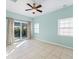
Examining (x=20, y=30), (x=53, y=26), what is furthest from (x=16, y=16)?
(x=53, y=26)

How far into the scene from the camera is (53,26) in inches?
302

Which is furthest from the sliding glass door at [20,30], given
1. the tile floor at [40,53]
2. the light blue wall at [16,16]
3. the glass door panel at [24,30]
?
the tile floor at [40,53]

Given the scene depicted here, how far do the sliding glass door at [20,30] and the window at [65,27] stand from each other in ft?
14.8

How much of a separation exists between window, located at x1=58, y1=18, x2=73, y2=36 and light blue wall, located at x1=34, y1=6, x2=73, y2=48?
286 millimetres

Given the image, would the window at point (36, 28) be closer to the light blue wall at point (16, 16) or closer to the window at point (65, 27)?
the light blue wall at point (16, 16)

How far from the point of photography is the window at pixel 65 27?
6.03 metres

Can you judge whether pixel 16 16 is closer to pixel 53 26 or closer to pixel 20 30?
pixel 20 30
